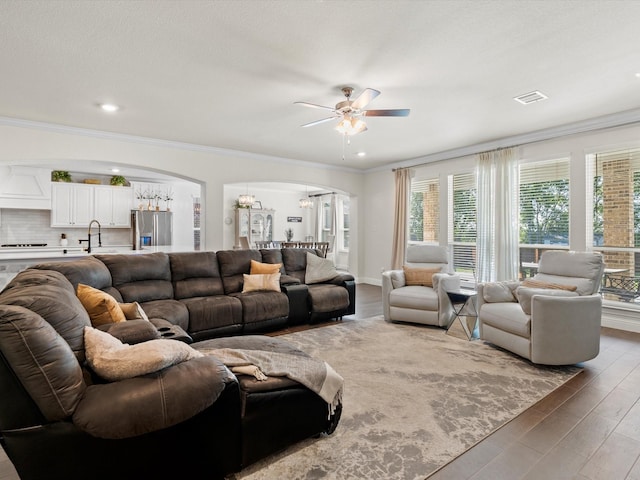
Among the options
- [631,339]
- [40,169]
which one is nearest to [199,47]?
[631,339]

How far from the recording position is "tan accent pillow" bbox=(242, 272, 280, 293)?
448cm

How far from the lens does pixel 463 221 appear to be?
6.37 metres

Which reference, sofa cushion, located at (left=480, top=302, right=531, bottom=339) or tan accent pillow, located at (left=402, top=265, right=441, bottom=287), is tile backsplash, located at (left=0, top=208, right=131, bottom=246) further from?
sofa cushion, located at (left=480, top=302, right=531, bottom=339)

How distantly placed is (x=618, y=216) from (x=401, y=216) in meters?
3.50

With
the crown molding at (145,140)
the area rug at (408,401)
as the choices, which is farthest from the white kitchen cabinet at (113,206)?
the area rug at (408,401)

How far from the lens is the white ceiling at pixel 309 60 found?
2.36 meters

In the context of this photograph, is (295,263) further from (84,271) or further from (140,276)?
(84,271)

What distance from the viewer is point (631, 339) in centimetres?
405

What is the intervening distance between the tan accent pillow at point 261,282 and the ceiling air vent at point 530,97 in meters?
3.59

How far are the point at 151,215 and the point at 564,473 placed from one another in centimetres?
878

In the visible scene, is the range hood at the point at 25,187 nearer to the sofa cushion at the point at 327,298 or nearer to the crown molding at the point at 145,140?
the crown molding at the point at 145,140

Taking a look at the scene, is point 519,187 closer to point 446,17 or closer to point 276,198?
point 446,17

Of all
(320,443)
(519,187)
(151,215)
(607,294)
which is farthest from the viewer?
(151,215)

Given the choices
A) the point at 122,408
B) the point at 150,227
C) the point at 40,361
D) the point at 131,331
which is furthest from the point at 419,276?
the point at 150,227
